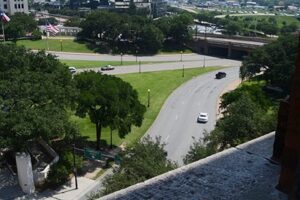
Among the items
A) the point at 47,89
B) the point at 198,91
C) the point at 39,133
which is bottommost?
the point at 198,91

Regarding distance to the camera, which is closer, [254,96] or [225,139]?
[225,139]

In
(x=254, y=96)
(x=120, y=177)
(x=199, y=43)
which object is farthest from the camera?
(x=199, y=43)

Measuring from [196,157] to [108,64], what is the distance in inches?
2234

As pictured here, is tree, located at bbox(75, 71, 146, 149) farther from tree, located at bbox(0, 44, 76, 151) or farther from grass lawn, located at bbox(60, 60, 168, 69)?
grass lawn, located at bbox(60, 60, 168, 69)

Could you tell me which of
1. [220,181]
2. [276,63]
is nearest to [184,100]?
[276,63]

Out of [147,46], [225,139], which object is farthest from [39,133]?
[147,46]

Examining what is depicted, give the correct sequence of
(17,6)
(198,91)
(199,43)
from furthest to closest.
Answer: (17,6)
(199,43)
(198,91)

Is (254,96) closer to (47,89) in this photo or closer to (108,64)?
(47,89)

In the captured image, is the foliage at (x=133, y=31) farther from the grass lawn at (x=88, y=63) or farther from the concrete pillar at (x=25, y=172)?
the concrete pillar at (x=25, y=172)

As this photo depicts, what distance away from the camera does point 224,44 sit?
98.7m

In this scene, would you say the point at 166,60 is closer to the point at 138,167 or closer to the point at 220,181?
the point at 138,167

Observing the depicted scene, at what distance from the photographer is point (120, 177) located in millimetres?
23625

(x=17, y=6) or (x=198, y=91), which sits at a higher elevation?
(x=17, y=6)

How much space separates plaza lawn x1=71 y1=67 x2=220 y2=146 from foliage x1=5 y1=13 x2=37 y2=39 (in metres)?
36.8
